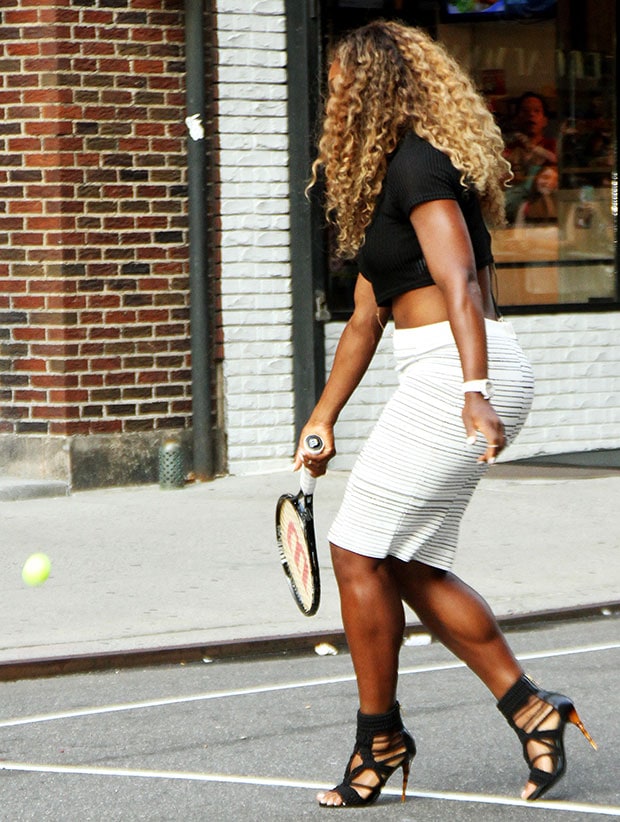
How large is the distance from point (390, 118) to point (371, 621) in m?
1.32

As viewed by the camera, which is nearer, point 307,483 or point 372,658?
point 372,658

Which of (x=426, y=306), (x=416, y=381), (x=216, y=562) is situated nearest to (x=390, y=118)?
(x=426, y=306)

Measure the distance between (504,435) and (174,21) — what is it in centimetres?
664

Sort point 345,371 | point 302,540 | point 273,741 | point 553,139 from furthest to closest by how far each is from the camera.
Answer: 1. point 553,139
2. point 273,741
3. point 345,371
4. point 302,540

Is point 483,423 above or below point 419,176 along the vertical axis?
below

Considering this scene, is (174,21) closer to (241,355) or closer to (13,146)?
(13,146)

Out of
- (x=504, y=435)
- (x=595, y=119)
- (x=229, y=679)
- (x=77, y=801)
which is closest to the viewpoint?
(x=504, y=435)

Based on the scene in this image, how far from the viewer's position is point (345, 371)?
444 centimetres

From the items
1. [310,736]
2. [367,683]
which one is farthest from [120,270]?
[367,683]

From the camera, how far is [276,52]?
1027 cm

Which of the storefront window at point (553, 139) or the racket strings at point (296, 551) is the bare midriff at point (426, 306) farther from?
the storefront window at point (553, 139)

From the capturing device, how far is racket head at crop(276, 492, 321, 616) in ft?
14.1

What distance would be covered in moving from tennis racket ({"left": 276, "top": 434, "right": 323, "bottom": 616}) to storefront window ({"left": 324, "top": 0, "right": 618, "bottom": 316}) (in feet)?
22.7

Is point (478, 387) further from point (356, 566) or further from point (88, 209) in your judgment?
point (88, 209)
